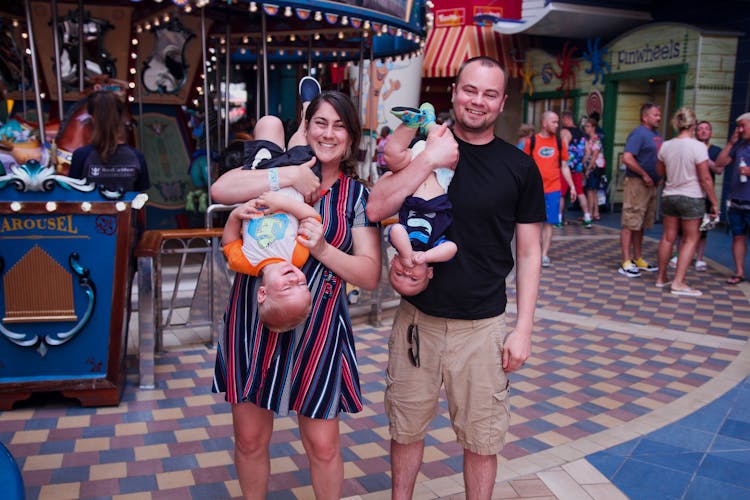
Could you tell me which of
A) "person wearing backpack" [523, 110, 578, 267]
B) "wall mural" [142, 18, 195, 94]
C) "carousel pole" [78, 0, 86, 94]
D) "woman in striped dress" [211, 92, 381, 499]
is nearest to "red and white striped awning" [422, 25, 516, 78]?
"person wearing backpack" [523, 110, 578, 267]

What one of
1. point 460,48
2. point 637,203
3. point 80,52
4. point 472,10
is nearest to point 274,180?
point 80,52

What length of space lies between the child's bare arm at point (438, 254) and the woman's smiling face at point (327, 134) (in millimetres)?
498

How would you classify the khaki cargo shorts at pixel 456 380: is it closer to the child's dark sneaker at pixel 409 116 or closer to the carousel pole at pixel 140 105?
the child's dark sneaker at pixel 409 116

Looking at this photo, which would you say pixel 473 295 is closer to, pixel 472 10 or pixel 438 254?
pixel 438 254

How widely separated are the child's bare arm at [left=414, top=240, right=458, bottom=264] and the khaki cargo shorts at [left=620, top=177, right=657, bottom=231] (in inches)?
235

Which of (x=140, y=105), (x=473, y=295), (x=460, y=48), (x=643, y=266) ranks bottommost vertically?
(x=643, y=266)

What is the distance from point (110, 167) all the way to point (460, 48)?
1340 centimetres

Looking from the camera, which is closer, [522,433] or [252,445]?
[252,445]

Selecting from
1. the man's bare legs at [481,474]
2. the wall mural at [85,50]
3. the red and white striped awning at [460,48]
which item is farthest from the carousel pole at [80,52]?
the red and white striped awning at [460,48]

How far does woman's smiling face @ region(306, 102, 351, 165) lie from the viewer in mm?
2391

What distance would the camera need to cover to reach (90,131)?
614cm

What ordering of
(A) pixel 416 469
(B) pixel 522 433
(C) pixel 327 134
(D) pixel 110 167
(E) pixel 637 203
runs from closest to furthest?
(C) pixel 327 134 < (A) pixel 416 469 < (B) pixel 522 433 < (D) pixel 110 167 < (E) pixel 637 203

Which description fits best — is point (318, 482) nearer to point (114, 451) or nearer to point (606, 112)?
point (114, 451)

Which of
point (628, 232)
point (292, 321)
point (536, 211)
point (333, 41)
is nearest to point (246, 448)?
point (292, 321)
